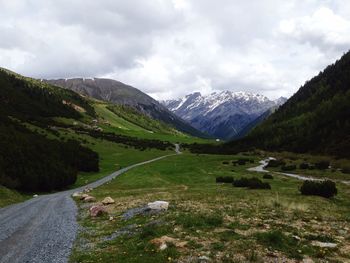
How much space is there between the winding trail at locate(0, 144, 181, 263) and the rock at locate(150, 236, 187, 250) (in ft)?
14.7

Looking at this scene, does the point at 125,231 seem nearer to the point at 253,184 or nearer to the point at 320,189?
the point at 320,189

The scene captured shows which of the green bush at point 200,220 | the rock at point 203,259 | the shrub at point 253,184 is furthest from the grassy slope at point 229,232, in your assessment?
the shrub at point 253,184

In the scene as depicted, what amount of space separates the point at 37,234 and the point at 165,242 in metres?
11.7

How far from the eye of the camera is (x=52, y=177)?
7056cm

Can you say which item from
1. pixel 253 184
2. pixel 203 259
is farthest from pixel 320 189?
pixel 203 259

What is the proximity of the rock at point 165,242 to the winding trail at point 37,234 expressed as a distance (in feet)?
14.7

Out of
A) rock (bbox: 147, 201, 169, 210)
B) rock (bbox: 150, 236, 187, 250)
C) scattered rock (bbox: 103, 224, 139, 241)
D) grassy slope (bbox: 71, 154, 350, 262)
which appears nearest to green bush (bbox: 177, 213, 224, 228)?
grassy slope (bbox: 71, 154, 350, 262)

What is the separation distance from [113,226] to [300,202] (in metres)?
16.7

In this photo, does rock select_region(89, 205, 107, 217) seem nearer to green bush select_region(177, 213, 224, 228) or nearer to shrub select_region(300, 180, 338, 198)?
green bush select_region(177, 213, 224, 228)

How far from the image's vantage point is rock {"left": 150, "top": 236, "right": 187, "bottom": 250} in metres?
18.3

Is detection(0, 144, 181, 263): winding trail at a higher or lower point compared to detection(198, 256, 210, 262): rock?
lower

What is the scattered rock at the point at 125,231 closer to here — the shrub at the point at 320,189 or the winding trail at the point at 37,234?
the winding trail at the point at 37,234

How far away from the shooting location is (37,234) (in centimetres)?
2630

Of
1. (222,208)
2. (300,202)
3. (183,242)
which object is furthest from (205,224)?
(300,202)
